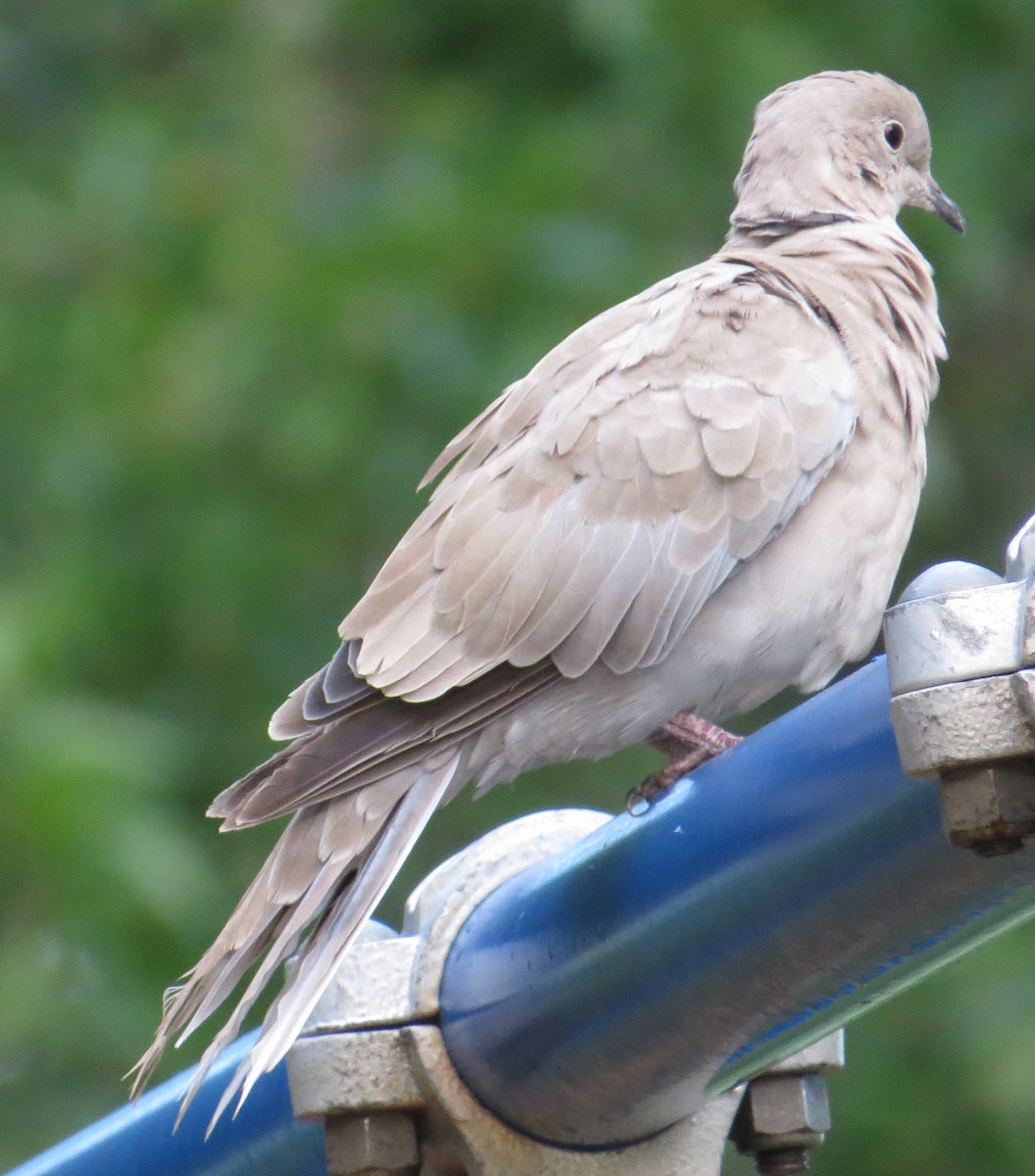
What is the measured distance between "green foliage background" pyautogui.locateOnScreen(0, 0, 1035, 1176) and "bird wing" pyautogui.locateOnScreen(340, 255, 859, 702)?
1704mm

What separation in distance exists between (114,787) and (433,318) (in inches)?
68.9

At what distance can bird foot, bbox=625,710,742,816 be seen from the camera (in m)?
2.43

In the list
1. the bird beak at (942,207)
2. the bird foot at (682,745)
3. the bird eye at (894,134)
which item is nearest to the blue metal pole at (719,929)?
the bird foot at (682,745)

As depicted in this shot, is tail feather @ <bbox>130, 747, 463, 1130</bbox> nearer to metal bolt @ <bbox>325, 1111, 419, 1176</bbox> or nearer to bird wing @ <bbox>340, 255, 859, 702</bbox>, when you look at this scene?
metal bolt @ <bbox>325, 1111, 419, 1176</bbox>

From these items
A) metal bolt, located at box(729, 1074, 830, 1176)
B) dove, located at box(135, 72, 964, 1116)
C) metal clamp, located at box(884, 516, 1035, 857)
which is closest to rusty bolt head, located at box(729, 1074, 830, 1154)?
metal bolt, located at box(729, 1074, 830, 1176)

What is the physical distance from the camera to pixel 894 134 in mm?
3568

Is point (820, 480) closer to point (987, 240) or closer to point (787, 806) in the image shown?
point (787, 806)

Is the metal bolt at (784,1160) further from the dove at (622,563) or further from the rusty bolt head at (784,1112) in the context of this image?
the dove at (622,563)

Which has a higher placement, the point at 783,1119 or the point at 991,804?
the point at 991,804

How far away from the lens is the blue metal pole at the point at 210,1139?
1.76 meters

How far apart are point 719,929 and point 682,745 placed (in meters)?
1.27

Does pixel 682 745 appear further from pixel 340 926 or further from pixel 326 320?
pixel 326 320

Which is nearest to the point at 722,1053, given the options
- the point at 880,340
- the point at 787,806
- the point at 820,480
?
the point at 787,806

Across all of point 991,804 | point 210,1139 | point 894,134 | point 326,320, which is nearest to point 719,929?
point 991,804
